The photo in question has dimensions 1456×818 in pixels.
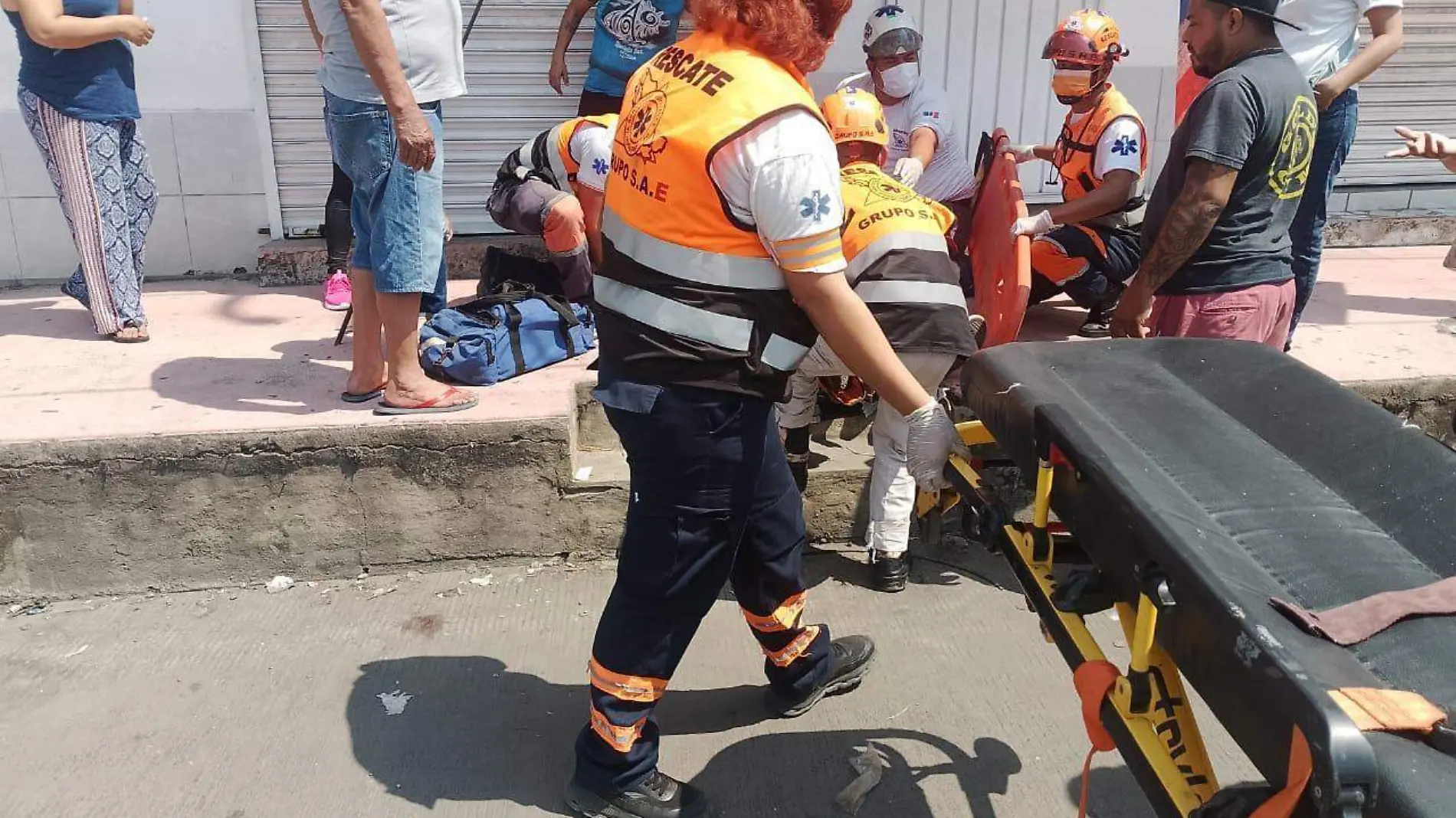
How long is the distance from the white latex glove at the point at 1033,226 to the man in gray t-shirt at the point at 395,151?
208cm

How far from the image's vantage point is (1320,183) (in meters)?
4.14

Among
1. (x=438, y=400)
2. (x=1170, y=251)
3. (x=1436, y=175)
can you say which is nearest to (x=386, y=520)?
(x=438, y=400)

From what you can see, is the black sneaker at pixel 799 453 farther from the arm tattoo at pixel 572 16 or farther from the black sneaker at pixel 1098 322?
the arm tattoo at pixel 572 16

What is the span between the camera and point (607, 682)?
248cm

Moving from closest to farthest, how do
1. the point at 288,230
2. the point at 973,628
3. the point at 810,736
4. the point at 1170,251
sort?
Answer: the point at 810,736 → the point at 1170,251 → the point at 973,628 → the point at 288,230

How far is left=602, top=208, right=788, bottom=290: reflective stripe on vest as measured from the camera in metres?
2.17

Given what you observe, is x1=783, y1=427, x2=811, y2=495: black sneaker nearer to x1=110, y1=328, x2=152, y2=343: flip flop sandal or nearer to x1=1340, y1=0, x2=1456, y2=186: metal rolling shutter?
x1=110, y1=328, x2=152, y2=343: flip flop sandal

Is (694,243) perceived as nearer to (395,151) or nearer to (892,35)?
(395,151)

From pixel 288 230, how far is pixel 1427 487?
5533 millimetres

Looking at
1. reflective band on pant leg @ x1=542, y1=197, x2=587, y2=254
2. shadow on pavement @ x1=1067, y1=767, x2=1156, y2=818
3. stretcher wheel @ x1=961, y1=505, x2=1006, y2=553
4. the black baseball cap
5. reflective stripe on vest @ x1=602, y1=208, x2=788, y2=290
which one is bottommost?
shadow on pavement @ x1=1067, y1=767, x2=1156, y2=818

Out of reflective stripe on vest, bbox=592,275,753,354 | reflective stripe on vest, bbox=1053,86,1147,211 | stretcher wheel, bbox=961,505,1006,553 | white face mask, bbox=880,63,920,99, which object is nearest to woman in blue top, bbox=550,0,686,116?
white face mask, bbox=880,63,920,99

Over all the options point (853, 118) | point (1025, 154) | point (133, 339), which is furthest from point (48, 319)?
point (1025, 154)

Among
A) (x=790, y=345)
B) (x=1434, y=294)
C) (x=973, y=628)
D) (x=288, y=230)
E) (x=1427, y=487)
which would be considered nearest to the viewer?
(x=1427, y=487)

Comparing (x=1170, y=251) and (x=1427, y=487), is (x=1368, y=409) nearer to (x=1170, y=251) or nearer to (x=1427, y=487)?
(x=1427, y=487)
